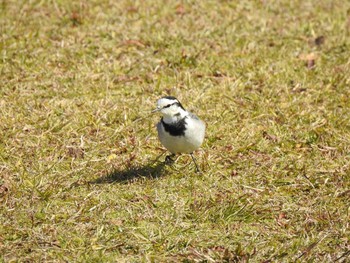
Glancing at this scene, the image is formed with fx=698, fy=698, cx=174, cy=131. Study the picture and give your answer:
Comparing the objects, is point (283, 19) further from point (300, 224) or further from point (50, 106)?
point (300, 224)

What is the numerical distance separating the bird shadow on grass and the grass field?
19mm

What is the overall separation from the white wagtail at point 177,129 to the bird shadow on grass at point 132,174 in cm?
29

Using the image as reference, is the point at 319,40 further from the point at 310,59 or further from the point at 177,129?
the point at 177,129

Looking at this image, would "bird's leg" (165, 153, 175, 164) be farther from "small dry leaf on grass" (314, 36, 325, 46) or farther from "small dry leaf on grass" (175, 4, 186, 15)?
"small dry leaf on grass" (175, 4, 186, 15)

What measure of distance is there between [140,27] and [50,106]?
8.49 ft

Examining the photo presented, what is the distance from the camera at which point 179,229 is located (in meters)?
5.73

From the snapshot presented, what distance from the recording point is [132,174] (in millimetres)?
6781

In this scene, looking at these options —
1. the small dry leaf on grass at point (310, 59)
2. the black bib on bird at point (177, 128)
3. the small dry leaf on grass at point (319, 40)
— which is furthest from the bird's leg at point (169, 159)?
the small dry leaf on grass at point (319, 40)

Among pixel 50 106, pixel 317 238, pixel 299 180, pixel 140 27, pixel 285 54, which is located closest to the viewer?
pixel 317 238

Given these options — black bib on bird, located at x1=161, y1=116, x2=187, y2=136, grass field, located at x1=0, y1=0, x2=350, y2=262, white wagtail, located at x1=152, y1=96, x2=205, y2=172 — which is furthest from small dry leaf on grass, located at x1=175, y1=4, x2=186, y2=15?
black bib on bird, located at x1=161, y1=116, x2=187, y2=136

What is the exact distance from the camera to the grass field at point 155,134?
5680 millimetres

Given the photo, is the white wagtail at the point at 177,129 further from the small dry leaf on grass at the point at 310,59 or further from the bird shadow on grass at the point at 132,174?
the small dry leaf on grass at the point at 310,59

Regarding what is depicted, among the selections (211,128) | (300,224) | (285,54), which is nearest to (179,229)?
(300,224)

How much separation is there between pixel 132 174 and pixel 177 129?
2.10ft
